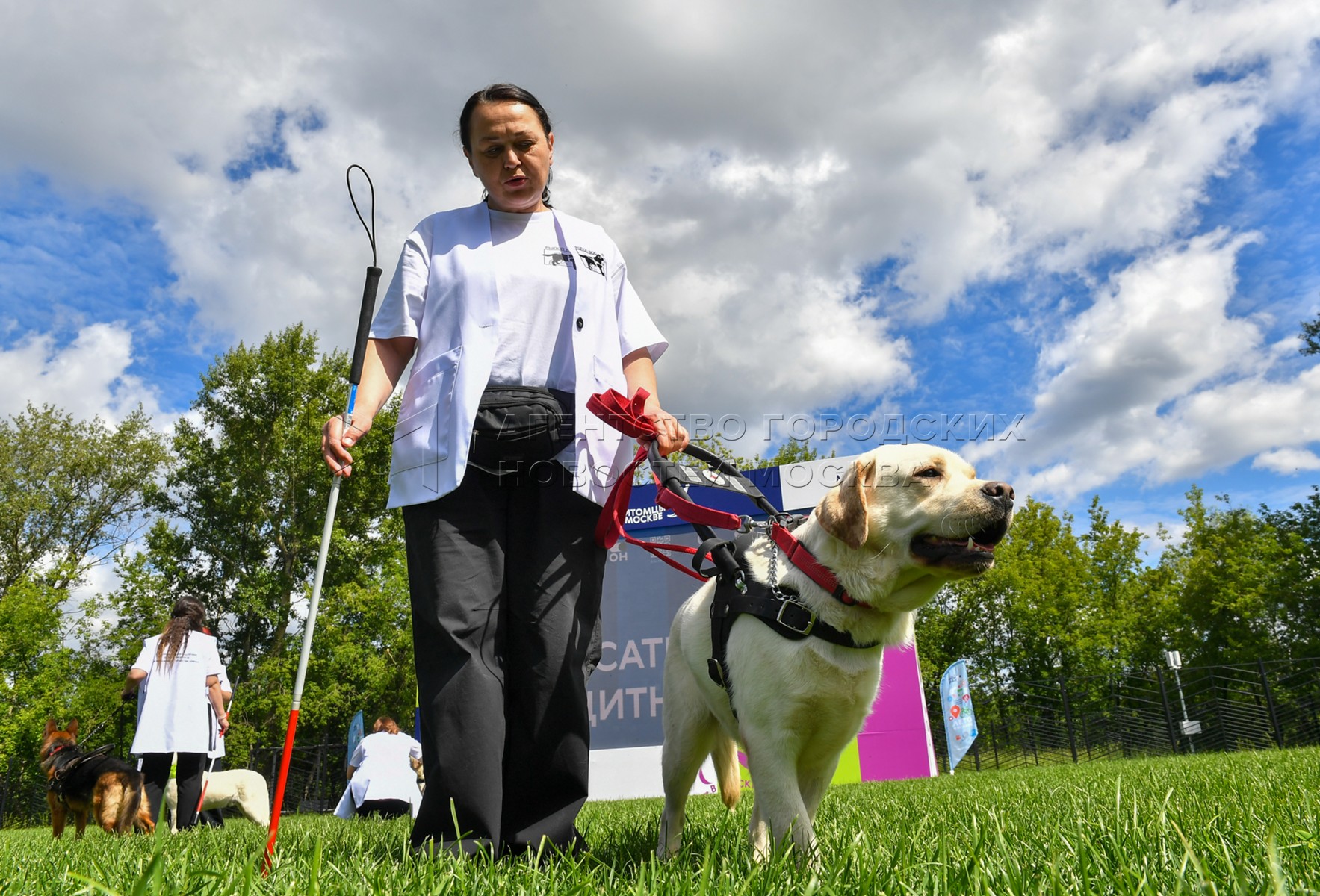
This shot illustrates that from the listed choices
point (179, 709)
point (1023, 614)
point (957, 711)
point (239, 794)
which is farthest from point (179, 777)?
point (1023, 614)

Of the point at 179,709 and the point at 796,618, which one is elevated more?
the point at 796,618

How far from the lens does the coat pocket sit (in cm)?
256

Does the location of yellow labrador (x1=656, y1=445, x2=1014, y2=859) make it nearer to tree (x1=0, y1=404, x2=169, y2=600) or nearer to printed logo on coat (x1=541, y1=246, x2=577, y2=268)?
printed logo on coat (x1=541, y1=246, x2=577, y2=268)

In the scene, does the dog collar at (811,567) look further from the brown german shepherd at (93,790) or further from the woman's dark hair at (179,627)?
the brown german shepherd at (93,790)

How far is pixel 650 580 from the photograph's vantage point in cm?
1345

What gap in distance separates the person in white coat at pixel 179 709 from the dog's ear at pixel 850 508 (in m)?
6.21

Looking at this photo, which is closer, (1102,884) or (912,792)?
(1102,884)

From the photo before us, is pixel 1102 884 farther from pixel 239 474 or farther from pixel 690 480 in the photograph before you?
Result: pixel 239 474

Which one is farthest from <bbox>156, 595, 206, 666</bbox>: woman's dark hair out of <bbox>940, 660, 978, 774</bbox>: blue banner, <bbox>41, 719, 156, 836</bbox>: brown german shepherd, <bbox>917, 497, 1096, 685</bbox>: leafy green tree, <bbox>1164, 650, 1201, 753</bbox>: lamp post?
<bbox>917, 497, 1096, 685</bbox>: leafy green tree

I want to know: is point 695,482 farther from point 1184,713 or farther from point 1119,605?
point 1119,605

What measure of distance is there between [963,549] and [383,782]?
8.24m

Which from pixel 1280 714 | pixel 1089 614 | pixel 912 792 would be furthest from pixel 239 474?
pixel 1089 614

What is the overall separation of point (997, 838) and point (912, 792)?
4501 millimetres

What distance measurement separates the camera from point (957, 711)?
14836 mm
